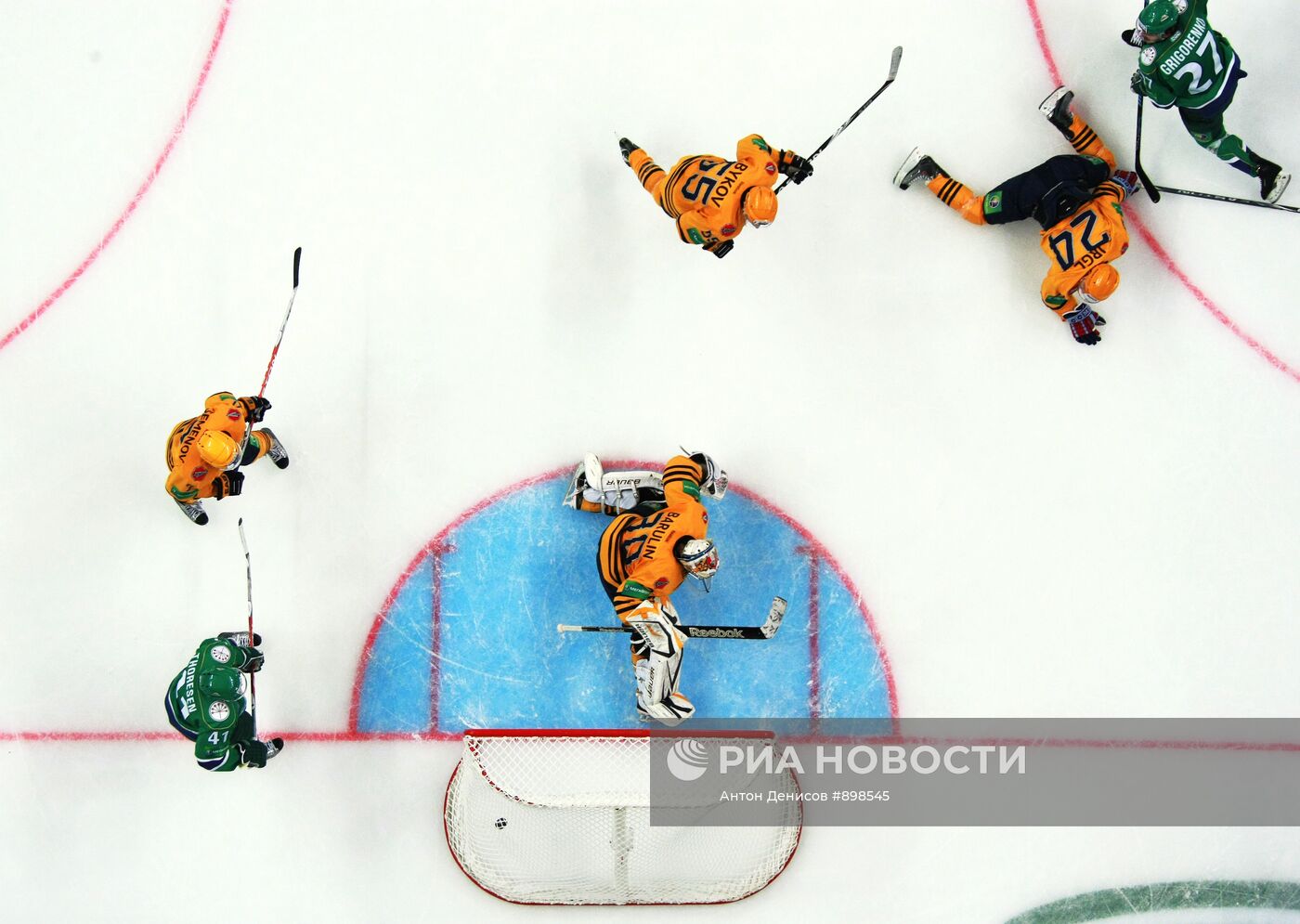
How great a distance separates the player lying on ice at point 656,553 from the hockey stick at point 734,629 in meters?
0.11

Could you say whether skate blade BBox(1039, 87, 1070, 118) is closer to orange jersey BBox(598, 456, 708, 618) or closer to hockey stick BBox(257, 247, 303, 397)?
orange jersey BBox(598, 456, 708, 618)

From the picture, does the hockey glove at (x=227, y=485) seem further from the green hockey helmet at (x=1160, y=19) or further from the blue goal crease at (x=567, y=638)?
the green hockey helmet at (x=1160, y=19)


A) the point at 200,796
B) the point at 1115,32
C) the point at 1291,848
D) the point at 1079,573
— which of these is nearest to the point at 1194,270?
the point at 1115,32

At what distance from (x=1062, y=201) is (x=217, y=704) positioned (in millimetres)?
4645

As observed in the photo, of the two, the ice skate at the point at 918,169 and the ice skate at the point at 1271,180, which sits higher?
the ice skate at the point at 918,169

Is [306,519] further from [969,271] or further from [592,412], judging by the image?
[969,271]

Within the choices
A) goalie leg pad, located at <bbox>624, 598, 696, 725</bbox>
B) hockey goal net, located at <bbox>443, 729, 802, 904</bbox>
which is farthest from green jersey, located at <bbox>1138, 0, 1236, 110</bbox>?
hockey goal net, located at <bbox>443, 729, 802, 904</bbox>

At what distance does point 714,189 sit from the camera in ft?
Answer: 15.3

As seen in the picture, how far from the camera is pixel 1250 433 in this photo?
17.7ft

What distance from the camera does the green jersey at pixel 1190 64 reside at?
4.82 meters

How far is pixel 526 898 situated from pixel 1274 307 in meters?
4.89

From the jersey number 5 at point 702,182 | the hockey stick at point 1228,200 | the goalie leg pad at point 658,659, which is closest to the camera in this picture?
the goalie leg pad at point 658,659

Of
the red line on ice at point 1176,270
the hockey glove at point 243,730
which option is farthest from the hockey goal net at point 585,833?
the red line on ice at point 1176,270

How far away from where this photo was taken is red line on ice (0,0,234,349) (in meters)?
5.38
